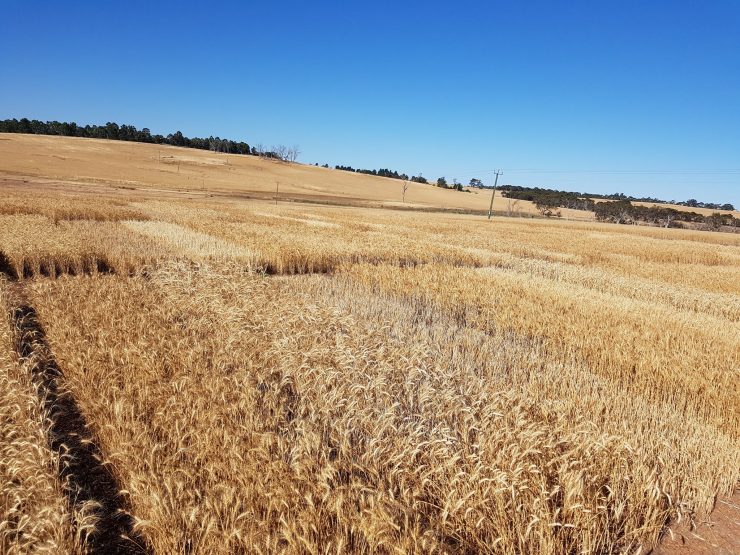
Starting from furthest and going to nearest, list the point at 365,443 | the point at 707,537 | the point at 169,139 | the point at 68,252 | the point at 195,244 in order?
the point at 169,139
the point at 195,244
the point at 68,252
the point at 365,443
the point at 707,537

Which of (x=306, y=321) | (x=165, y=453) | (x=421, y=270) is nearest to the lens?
(x=165, y=453)

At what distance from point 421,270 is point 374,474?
11982 millimetres

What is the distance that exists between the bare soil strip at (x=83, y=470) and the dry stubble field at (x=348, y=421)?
20 millimetres

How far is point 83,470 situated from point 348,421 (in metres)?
2.52

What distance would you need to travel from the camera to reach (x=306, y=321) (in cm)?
777

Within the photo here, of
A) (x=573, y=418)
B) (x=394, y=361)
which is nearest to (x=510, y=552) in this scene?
(x=573, y=418)

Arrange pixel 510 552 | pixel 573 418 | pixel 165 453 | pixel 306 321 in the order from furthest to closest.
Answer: pixel 306 321 → pixel 573 418 → pixel 165 453 → pixel 510 552

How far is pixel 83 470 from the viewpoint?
3949mm

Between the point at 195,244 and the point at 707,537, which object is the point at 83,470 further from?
the point at 195,244

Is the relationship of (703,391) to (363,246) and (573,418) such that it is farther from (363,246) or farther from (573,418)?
A: (363,246)

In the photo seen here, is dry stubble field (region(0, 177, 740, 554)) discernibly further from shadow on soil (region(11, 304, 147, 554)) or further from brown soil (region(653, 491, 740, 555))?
brown soil (region(653, 491, 740, 555))

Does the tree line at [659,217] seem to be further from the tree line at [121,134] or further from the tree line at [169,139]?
the tree line at [121,134]

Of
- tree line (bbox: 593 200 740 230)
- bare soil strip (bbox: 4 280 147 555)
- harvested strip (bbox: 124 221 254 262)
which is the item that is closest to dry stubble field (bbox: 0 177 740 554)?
bare soil strip (bbox: 4 280 147 555)

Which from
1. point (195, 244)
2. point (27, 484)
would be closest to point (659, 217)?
point (195, 244)
